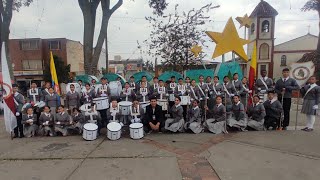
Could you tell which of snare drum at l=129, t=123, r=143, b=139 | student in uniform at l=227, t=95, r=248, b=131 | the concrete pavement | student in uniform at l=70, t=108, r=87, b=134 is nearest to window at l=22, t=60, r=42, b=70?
student in uniform at l=70, t=108, r=87, b=134

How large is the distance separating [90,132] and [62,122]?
1.39m

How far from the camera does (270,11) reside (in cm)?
3116

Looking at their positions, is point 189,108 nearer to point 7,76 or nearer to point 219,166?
point 219,166

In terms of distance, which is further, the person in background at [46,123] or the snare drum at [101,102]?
the snare drum at [101,102]

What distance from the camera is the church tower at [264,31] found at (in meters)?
31.5

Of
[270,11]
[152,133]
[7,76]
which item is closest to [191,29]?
[152,133]

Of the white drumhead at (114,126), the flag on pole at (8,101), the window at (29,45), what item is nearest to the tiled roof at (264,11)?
the window at (29,45)

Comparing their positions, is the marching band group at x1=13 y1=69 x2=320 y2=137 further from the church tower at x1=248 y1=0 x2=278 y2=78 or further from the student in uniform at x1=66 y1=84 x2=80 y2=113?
the church tower at x1=248 y1=0 x2=278 y2=78

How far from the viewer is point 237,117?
28.0ft

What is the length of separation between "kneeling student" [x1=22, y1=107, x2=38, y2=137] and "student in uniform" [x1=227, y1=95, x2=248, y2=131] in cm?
615

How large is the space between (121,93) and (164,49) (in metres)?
7.90

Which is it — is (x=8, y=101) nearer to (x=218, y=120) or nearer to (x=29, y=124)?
(x=29, y=124)

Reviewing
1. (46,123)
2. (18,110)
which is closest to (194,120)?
(46,123)

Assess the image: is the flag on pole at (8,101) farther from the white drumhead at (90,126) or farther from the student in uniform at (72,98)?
the white drumhead at (90,126)
